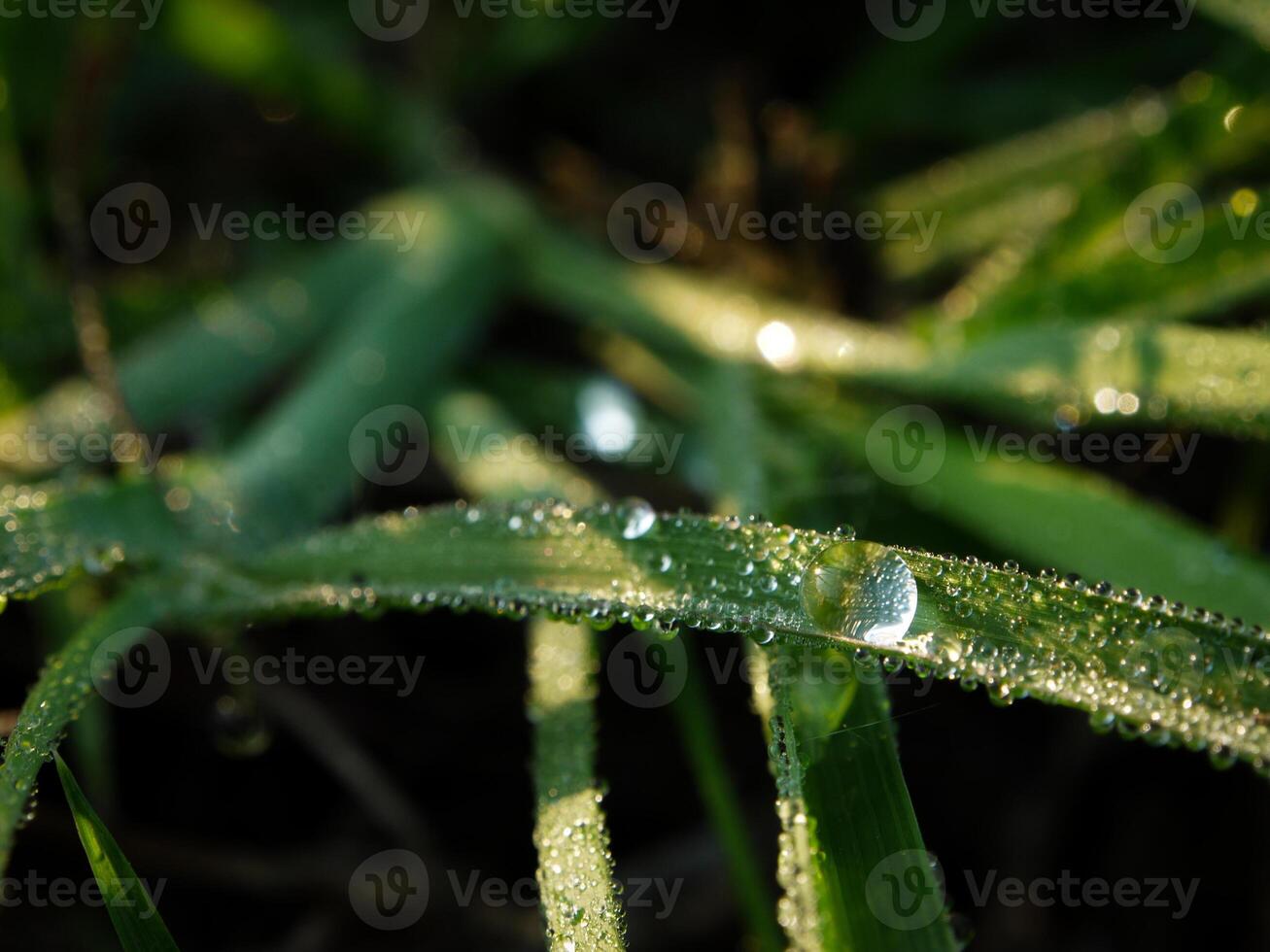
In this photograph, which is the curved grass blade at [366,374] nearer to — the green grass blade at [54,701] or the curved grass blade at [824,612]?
the green grass blade at [54,701]

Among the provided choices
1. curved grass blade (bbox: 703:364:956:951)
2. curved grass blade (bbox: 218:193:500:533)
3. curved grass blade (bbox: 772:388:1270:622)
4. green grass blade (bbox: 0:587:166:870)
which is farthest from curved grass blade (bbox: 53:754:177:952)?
curved grass blade (bbox: 772:388:1270:622)

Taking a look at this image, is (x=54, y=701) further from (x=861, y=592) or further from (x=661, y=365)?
(x=661, y=365)

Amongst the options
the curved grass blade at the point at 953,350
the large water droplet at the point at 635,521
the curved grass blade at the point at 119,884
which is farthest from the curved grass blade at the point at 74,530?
the curved grass blade at the point at 953,350

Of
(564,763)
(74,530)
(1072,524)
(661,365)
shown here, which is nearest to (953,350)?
(1072,524)

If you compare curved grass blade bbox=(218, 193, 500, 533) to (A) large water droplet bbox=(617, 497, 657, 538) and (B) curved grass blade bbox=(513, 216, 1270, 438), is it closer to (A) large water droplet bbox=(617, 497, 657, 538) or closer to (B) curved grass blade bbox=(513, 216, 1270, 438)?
(B) curved grass blade bbox=(513, 216, 1270, 438)

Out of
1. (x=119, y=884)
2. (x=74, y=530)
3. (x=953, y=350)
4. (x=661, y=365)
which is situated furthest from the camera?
(x=661, y=365)

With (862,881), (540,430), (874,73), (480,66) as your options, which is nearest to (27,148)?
(480,66)

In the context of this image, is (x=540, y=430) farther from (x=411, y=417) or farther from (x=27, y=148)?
(x=27, y=148)
